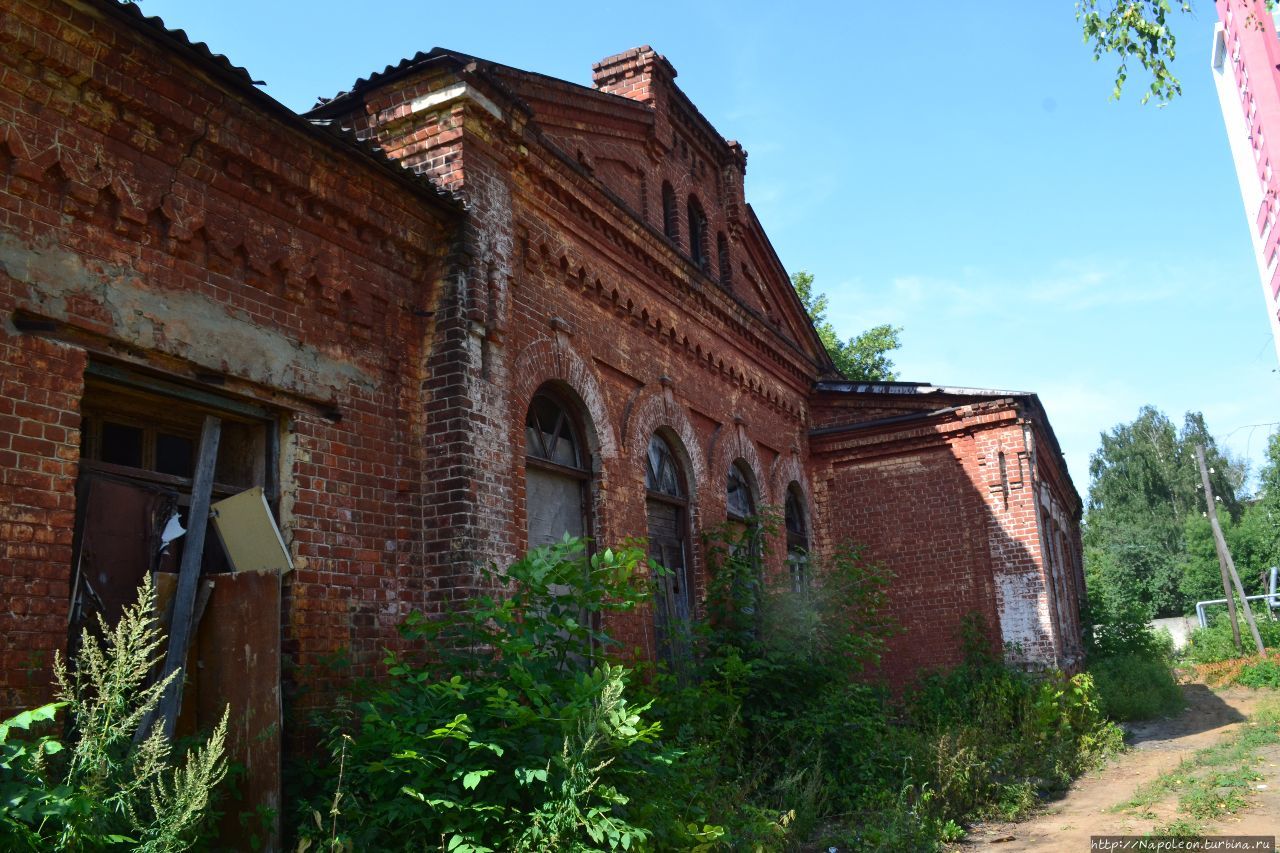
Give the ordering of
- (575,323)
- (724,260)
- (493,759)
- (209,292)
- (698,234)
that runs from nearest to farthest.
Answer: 1. (493,759)
2. (209,292)
3. (575,323)
4. (698,234)
5. (724,260)

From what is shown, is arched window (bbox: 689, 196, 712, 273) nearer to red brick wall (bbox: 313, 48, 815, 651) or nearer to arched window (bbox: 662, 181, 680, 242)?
arched window (bbox: 662, 181, 680, 242)

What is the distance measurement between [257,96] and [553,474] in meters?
4.04

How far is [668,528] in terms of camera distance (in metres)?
10.8

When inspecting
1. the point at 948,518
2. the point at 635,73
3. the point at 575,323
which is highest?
the point at 635,73

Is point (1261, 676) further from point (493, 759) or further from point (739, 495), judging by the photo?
point (493, 759)

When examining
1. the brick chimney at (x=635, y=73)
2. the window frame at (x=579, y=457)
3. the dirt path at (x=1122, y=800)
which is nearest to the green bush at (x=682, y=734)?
the dirt path at (x=1122, y=800)

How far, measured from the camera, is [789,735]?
30.1 ft

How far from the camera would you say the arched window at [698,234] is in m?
13.1

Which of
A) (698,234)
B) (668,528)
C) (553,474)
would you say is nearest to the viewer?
(553,474)

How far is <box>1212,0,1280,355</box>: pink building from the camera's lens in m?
16.2

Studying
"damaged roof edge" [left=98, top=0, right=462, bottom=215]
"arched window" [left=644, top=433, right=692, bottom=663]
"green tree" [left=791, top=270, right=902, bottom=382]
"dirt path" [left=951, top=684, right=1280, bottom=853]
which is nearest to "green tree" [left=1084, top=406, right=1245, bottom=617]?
"green tree" [left=791, top=270, right=902, bottom=382]

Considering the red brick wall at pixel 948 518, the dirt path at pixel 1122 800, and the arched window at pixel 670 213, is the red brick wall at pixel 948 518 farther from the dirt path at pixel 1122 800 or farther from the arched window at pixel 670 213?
the arched window at pixel 670 213

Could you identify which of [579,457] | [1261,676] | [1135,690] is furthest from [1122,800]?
[1261,676]

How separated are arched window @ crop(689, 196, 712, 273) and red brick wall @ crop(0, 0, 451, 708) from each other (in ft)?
19.9
